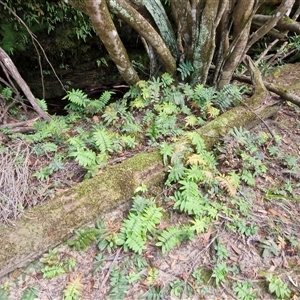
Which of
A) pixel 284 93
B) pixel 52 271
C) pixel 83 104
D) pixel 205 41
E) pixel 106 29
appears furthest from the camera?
pixel 284 93

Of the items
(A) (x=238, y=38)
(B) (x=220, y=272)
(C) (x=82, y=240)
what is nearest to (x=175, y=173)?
(B) (x=220, y=272)

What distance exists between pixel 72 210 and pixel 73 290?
0.73 m

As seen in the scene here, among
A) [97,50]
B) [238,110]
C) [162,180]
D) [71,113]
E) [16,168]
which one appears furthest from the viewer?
[97,50]

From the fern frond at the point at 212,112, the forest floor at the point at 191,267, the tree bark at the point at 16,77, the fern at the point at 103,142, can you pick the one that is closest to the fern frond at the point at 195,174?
the forest floor at the point at 191,267

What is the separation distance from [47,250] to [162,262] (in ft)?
3.62

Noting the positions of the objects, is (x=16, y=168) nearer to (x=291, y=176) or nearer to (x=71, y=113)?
(x=71, y=113)

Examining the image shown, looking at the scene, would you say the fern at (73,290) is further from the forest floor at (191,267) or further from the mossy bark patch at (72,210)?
the mossy bark patch at (72,210)

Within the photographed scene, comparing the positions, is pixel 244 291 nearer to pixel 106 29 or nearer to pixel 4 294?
pixel 4 294

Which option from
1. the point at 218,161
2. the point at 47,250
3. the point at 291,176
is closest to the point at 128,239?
the point at 47,250

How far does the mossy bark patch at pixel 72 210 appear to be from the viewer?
104 inches

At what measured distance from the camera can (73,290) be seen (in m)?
2.55

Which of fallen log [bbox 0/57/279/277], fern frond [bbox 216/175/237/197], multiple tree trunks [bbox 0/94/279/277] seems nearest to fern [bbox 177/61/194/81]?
fallen log [bbox 0/57/279/277]

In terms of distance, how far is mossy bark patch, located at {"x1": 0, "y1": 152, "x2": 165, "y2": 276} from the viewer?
2.65 meters

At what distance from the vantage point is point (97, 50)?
7.16m
